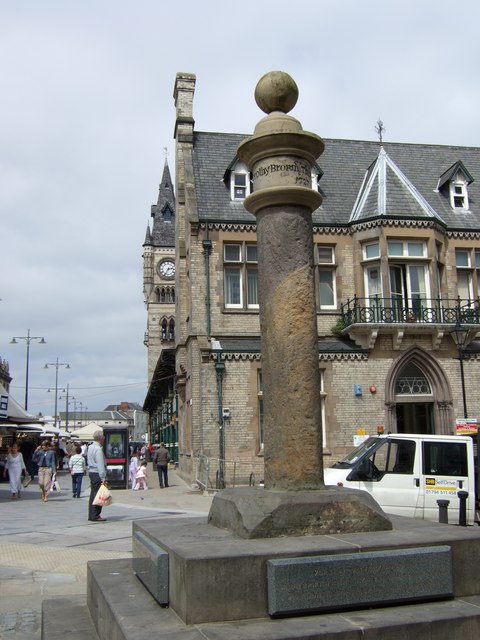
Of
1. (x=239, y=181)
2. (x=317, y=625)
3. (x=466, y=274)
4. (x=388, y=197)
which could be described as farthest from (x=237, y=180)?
(x=317, y=625)

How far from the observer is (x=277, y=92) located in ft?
21.7

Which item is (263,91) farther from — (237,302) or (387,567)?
(237,302)

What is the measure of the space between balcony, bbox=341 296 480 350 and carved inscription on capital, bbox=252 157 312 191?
51.7 ft

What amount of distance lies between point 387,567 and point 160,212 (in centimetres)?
9279

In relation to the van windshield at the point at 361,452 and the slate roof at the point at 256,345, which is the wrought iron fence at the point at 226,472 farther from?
the van windshield at the point at 361,452

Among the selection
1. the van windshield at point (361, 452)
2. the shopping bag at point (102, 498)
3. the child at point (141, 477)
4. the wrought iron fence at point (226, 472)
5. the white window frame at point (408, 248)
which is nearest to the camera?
the shopping bag at point (102, 498)

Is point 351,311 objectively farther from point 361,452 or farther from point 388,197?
point 361,452

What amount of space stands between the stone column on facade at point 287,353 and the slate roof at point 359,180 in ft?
54.3

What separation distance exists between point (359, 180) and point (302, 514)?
21789 millimetres

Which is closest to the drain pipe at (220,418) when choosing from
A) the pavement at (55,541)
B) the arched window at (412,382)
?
the pavement at (55,541)

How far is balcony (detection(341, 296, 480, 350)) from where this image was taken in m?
22.1

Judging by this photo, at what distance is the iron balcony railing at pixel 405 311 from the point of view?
22.2 metres

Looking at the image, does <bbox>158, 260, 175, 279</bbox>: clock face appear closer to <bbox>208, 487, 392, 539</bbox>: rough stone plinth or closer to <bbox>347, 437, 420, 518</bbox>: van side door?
<bbox>347, 437, 420, 518</bbox>: van side door

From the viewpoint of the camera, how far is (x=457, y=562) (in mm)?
4984
